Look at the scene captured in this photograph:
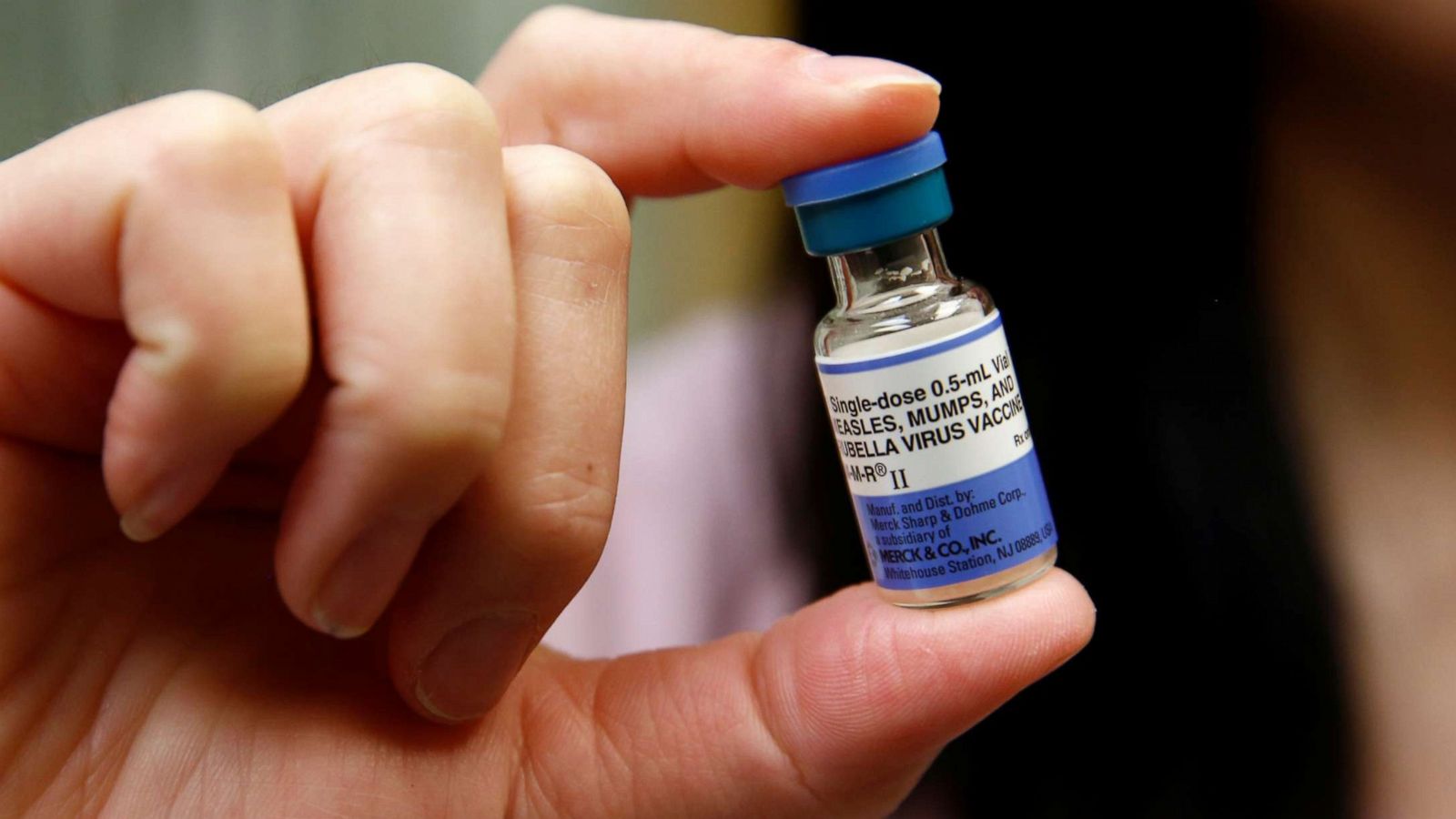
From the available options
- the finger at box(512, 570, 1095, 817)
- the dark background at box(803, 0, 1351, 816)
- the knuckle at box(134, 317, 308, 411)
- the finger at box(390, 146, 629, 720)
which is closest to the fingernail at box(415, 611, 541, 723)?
the finger at box(390, 146, 629, 720)

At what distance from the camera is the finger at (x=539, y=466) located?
0.69 m

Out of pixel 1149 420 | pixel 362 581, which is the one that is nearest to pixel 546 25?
pixel 362 581

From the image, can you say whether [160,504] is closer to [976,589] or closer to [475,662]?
[475,662]

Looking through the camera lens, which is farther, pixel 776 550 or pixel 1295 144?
pixel 776 550

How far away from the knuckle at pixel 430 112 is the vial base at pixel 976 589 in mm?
491

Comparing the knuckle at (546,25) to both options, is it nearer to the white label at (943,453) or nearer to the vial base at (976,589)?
the white label at (943,453)

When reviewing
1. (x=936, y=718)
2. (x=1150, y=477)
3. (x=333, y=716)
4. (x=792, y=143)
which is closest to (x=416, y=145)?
(x=792, y=143)

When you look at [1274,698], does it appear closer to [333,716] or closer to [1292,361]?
[1292,361]

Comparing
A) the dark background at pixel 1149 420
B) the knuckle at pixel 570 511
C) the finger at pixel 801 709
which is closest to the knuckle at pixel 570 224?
the knuckle at pixel 570 511

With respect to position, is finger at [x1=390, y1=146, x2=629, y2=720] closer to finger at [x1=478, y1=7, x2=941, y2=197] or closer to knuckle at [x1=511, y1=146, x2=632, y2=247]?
knuckle at [x1=511, y1=146, x2=632, y2=247]

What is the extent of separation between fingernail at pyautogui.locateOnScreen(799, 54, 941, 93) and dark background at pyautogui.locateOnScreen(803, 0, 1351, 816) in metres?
0.63

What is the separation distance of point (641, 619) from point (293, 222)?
3.63 feet

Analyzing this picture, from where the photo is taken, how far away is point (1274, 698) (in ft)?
4.02

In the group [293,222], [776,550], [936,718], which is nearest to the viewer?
[293,222]
